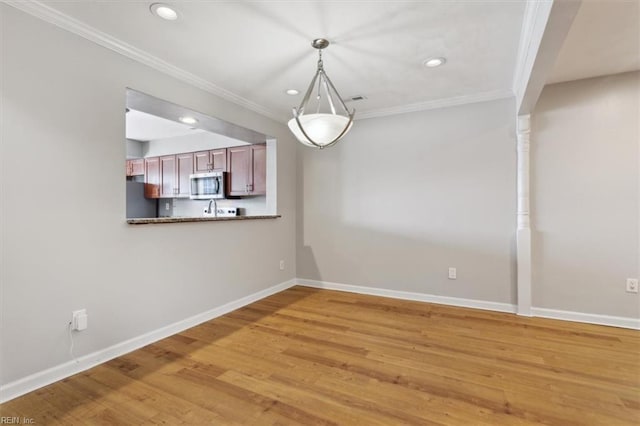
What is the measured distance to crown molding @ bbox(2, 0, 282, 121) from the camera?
6.25 feet

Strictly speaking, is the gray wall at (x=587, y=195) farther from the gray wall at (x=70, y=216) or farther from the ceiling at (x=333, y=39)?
the gray wall at (x=70, y=216)

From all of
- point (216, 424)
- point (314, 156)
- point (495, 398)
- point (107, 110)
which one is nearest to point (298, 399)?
point (216, 424)

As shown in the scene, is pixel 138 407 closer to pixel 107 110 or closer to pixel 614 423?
pixel 107 110

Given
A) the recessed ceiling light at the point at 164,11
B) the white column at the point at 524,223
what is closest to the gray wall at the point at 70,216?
the recessed ceiling light at the point at 164,11

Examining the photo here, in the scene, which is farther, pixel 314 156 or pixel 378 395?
pixel 314 156

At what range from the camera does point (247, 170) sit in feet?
15.5

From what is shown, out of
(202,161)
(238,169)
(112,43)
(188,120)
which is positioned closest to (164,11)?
(112,43)

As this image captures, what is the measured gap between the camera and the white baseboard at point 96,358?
1835 mm

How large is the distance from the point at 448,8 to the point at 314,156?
266 cm

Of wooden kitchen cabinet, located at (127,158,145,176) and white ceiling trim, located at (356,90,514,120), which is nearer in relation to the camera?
white ceiling trim, located at (356,90,514,120)

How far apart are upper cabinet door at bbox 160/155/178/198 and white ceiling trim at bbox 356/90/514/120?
11.5ft

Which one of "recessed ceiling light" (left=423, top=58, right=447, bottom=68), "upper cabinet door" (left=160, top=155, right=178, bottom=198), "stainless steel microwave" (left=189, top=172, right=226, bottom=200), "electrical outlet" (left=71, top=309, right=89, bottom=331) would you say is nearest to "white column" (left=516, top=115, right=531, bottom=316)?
"recessed ceiling light" (left=423, top=58, right=447, bottom=68)

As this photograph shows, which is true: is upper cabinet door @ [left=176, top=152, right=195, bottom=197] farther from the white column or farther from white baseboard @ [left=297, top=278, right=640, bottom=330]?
the white column

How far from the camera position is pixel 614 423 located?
5.26 ft
